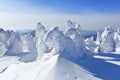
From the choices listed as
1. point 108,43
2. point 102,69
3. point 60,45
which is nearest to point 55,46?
point 60,45

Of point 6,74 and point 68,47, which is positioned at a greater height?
point 68,47

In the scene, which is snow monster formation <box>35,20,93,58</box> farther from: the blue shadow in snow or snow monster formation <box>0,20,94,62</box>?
the blue shadow in snow

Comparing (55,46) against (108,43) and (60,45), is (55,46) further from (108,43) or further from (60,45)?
(108,43)

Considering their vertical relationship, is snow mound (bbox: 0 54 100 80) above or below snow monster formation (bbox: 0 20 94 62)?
→ below

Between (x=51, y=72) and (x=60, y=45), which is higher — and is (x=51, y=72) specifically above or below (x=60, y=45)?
below

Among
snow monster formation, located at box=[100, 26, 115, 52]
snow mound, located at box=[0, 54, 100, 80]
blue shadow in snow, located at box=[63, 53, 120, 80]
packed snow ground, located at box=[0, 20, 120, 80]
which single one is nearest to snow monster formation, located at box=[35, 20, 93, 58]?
packed snow ground, located at box=[0, 20, 120, 80]

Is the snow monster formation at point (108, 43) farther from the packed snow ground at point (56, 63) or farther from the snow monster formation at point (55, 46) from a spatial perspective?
the packed snow ground at point (56, 63)

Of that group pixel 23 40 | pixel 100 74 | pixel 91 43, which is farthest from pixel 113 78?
pixel 91 43

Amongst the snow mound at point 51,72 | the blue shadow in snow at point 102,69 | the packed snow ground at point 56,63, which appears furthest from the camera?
the blue shadow in snow at point 102,69

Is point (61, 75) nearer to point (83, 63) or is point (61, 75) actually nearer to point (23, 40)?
point (83, 63)

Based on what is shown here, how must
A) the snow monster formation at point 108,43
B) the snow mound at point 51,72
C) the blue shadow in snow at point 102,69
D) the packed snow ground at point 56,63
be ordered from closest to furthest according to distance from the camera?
the snow mound at point 51,72, the packed snow ground at point 56,63, the blue shadow in snow at point 102,69, the snow monster formation at point 108,43

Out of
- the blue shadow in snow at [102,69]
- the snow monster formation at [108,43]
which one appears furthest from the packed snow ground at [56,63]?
the snow monster formation at [108,43]
